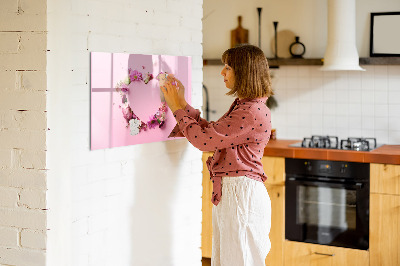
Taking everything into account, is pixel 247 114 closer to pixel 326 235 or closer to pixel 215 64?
pixel 326 235

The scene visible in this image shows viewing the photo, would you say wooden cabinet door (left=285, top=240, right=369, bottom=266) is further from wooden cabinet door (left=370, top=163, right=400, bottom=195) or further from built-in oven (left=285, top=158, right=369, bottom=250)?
wooden cabinet door (left=370, top=163, right=400, bottom=195)

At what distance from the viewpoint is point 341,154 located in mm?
4266

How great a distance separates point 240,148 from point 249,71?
365mm

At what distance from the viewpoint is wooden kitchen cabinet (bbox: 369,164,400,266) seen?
412cm

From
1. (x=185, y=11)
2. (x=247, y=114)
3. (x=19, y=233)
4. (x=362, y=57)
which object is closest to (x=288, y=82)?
(x=362, y=57)

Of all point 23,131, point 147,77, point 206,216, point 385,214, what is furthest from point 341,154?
point 23,131

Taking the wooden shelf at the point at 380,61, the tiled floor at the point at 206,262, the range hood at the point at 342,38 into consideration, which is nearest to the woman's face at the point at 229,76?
the range hood at the point at 342,38

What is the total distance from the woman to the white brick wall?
2.36 feet

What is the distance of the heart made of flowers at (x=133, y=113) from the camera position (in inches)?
109

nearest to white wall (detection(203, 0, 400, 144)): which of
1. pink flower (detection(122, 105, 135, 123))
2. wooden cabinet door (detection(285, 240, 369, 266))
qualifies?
wooden cabinet door (detection(285, 240, 369, 266))

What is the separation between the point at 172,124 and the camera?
3152mm

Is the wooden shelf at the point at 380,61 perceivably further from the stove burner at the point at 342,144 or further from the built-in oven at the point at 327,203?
the built-in oven at the point at 327,203

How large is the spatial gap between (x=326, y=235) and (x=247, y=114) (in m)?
1.97

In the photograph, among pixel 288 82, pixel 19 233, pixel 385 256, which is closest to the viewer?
pixel 19 233
